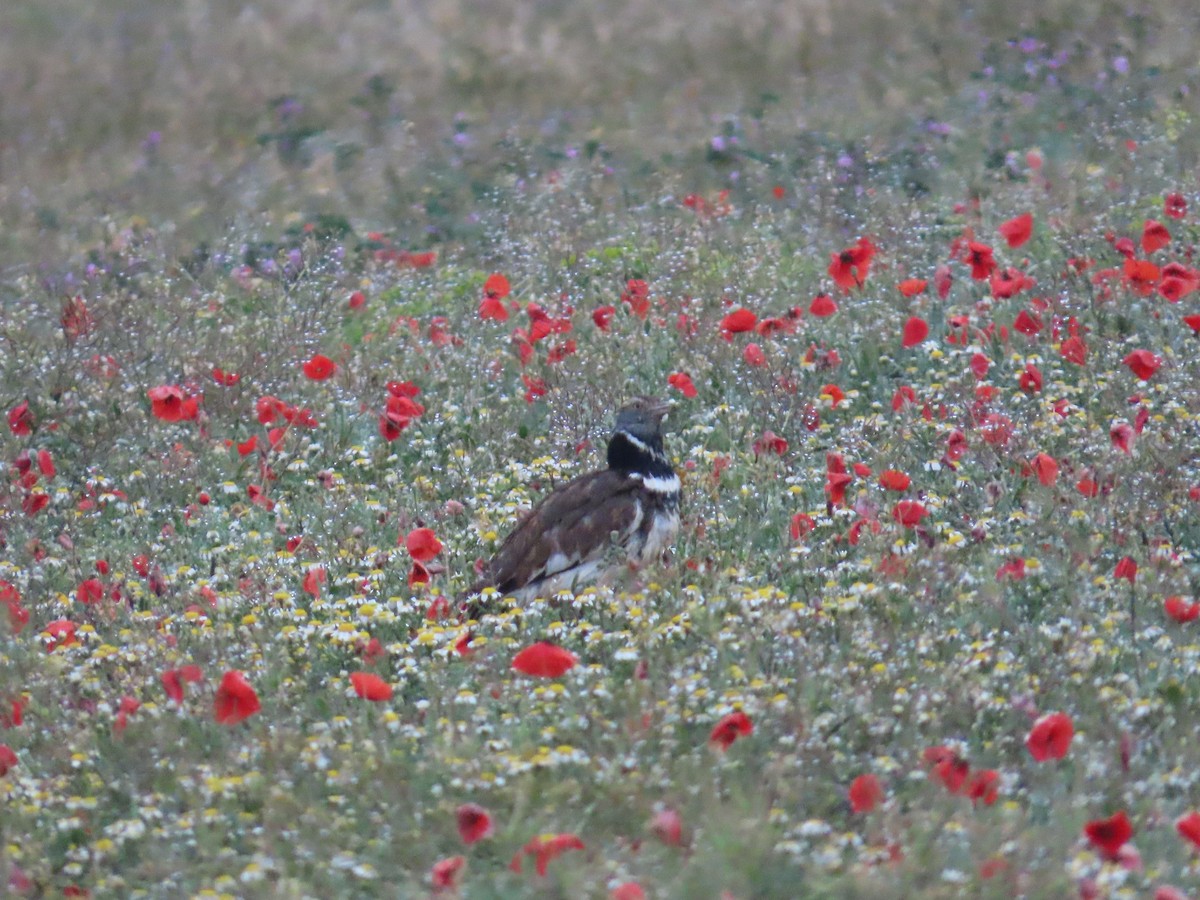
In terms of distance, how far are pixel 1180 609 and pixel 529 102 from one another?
32.5 feet

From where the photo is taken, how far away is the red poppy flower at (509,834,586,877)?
376 cm

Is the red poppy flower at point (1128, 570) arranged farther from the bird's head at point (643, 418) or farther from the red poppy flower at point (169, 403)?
the red poppy flower at point (169, 403)

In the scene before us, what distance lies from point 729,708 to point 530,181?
784 centimetres

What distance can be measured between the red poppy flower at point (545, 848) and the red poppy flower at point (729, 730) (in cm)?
47

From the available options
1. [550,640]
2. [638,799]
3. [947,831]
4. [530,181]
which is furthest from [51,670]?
[530,181]

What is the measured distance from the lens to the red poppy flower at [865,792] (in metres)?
3.93

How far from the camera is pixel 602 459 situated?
7.17 meters

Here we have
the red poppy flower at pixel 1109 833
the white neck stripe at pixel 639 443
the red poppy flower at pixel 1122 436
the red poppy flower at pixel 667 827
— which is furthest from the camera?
the white neck stripe at pixel 639 443

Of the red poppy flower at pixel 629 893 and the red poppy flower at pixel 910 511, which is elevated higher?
the red poppy flower at pixel 629 893

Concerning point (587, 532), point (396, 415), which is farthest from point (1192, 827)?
point (396, 415)

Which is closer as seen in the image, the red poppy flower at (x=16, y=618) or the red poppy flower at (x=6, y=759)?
the red poppy flower at (x=6, y=759)

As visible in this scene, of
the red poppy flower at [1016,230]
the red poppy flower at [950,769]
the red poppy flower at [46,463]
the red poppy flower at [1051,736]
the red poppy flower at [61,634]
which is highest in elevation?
the red poppy flower at [1016,230]

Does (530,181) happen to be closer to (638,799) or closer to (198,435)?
(198,435)

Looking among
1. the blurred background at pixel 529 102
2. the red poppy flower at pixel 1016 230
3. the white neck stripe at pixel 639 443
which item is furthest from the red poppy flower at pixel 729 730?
the blurred background at pixel 529 102
